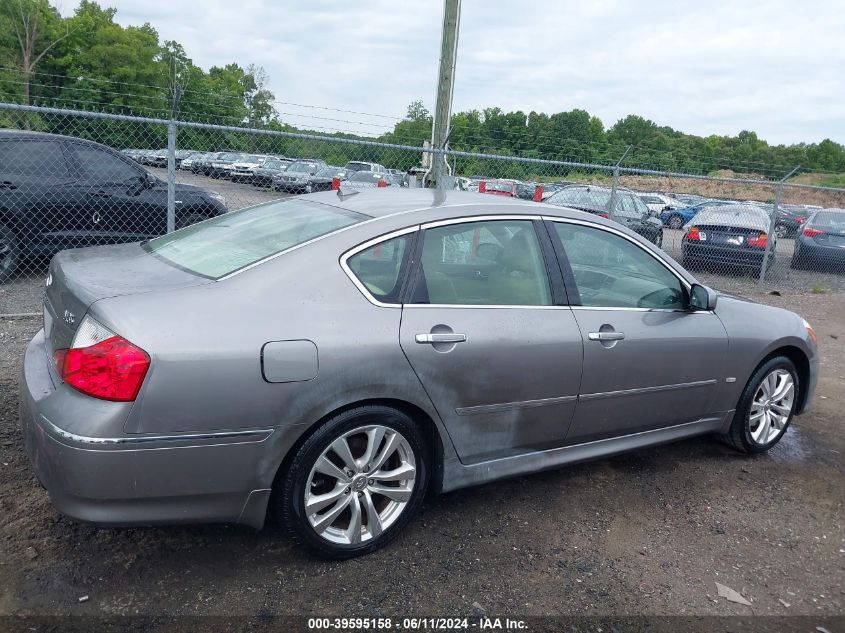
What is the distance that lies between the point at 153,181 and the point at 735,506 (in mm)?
7281

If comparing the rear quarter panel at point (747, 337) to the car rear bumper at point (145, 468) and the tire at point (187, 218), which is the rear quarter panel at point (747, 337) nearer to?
the car rear bumper at point (145, 468)

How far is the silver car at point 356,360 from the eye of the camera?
254 centimetres

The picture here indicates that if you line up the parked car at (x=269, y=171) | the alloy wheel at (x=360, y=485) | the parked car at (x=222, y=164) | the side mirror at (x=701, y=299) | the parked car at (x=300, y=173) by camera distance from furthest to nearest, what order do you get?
1. the parked car at (x=222, y=164)
2. the parked car at (x=300, y=173)
3. the parked car at (x=269, y=171)
4. the side mirror at (x=701, y=299)
5. the alloy wheel at (x=360, y=485)

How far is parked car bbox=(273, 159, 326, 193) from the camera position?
9.74m

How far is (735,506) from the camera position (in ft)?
12.7

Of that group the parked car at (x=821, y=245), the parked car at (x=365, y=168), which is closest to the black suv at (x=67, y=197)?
the parked car at (x=365, y=168)

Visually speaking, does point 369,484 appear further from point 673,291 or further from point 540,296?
point 673,291

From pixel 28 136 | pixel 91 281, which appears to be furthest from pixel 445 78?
pixel 91 281

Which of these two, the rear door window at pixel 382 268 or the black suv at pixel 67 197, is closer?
the rear door window at pixel 382 268

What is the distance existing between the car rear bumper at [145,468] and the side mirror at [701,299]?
2428 millimetres

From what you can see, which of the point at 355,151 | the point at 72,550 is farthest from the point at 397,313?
the point at 355,151

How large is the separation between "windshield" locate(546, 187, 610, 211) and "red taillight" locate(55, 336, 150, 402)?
376 inches

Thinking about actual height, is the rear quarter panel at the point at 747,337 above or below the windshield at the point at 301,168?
below

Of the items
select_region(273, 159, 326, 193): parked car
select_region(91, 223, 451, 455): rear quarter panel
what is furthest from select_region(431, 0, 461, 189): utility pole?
select_region(91, 223, 451, 455): rear quarter panel
